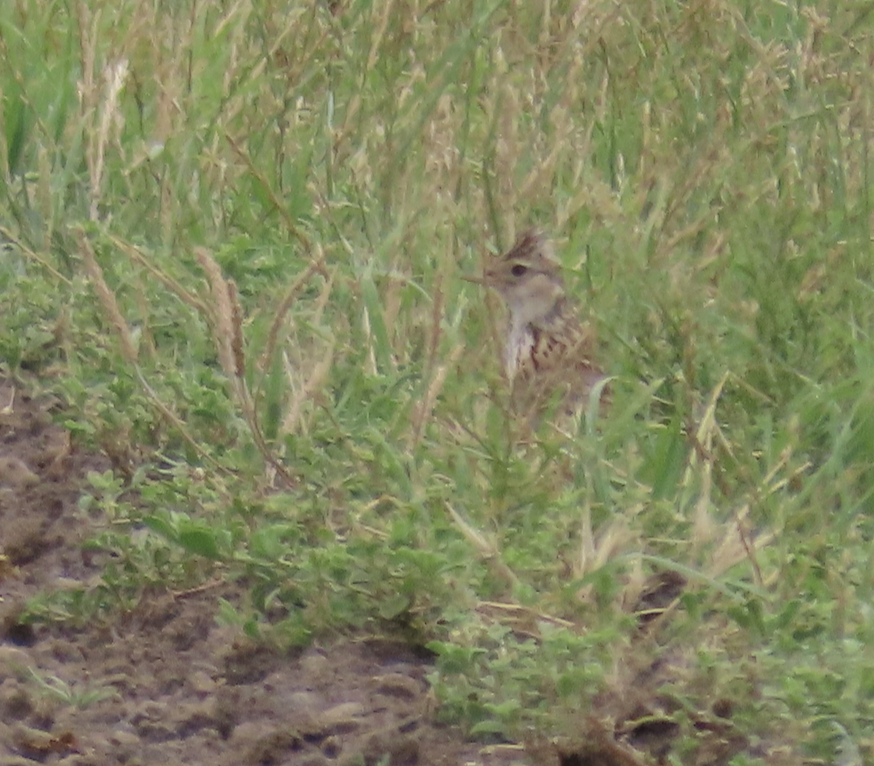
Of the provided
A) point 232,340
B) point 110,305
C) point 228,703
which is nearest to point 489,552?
point 228,703

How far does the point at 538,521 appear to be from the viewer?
356cm

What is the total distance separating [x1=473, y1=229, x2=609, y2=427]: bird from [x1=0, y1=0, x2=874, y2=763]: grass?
91 mm

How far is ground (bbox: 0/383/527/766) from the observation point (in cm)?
313

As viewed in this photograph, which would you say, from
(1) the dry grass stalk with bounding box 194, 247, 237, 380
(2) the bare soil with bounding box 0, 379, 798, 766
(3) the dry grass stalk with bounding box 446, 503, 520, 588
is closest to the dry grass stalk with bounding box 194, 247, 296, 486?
(1) the dry grass stalk with bounding box 194, 247, 237, 380

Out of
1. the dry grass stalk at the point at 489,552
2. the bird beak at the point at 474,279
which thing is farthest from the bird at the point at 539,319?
the dry grass stalk at the point at 489,552

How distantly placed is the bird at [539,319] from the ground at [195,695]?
1.13 m

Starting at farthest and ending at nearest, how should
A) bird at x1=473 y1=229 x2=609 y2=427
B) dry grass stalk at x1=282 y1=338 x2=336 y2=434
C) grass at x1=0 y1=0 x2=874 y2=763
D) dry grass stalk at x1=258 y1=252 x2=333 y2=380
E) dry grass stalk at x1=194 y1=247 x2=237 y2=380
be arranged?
bird at x1=473 y1=229 x2=609 y2=427 → dry grass stalk at x1=282 y1=338 x2=336 y2=434 → dry grass stalk at x1=258 y1=252 x2=333 y2=380 → dry grass stalk at x1=194 y1=247 x2=237 y2=380 → grass at x1=0 y1=0 x2=874 y2=763

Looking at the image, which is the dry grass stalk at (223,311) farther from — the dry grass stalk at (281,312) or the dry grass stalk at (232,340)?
the dry grass stalk at (281,312)

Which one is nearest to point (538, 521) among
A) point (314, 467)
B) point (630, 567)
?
point (630, 567)

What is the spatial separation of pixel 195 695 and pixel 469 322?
1.75 meters

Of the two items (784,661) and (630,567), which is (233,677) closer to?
(630,567)

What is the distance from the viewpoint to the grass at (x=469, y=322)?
3.27 m

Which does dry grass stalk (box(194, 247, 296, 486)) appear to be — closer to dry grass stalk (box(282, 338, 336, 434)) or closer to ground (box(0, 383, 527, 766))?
dry grass stalk (box(282, 338, 336, 434))

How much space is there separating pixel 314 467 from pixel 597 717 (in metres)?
0.97
